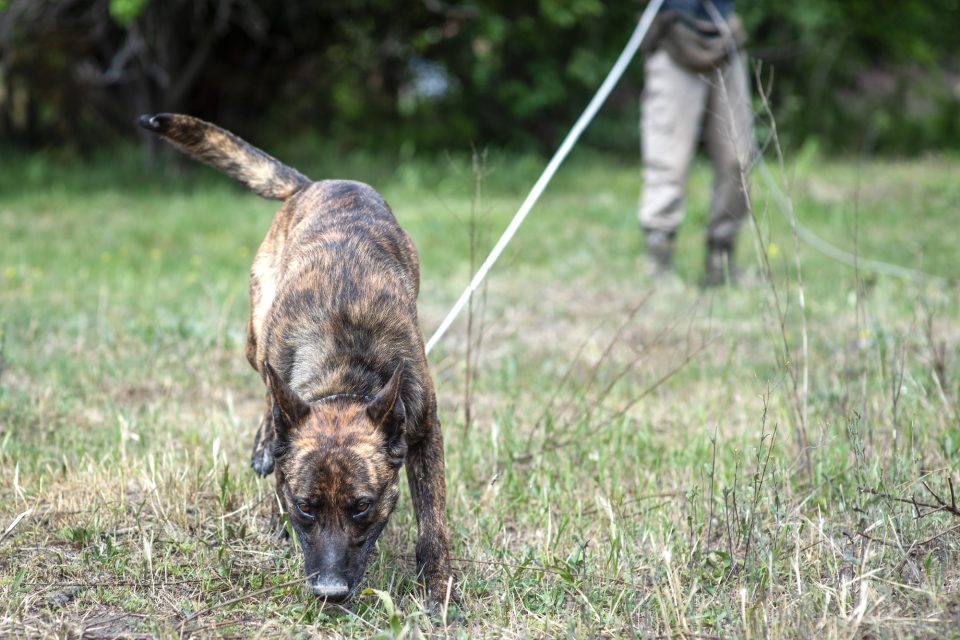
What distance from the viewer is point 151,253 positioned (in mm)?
9602

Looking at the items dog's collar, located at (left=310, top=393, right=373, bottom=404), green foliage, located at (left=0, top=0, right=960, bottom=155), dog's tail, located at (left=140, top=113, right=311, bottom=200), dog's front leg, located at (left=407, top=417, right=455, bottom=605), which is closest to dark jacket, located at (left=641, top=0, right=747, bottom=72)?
dog's tail, located at (left=140, top=113, right=311, bottom=200)

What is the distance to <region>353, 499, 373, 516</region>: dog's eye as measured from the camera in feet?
11.1

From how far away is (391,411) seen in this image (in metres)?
3.45

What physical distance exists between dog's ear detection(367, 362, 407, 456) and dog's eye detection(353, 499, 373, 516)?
21 centimetres

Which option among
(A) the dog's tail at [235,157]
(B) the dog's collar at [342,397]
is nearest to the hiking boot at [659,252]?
(A) the dog's tail at [235,157]

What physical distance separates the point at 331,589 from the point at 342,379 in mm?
797

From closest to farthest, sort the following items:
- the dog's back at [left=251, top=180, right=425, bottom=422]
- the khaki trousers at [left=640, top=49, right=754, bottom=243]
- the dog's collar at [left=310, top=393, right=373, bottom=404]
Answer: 1. the dog's collar at [left=310, top=393, right=373, bottom=404]
2. the dog's back at [left=251, top=180, right=425, bottom=422]
3. the khaki trousers at [left=640, top=49, right=754, bottom=243]

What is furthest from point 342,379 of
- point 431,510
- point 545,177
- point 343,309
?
point 545,177

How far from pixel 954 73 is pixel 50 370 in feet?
73.3

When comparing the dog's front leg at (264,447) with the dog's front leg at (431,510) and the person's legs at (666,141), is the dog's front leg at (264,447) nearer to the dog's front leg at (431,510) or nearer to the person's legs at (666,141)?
the dog's front leg at (431,510)

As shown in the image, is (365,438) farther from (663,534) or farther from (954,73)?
(954,73)

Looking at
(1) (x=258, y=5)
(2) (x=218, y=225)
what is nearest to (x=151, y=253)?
(2) (x=218, y=225)

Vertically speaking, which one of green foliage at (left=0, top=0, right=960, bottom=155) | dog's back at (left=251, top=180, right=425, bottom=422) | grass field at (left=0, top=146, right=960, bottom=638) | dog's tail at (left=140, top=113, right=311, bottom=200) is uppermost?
green foliage at (left=0, top=0, right=960, bottom=155)

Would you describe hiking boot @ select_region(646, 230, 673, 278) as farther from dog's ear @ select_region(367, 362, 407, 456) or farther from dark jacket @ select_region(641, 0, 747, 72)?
dog's ear @ select_region(367, 362, 407, 456)
